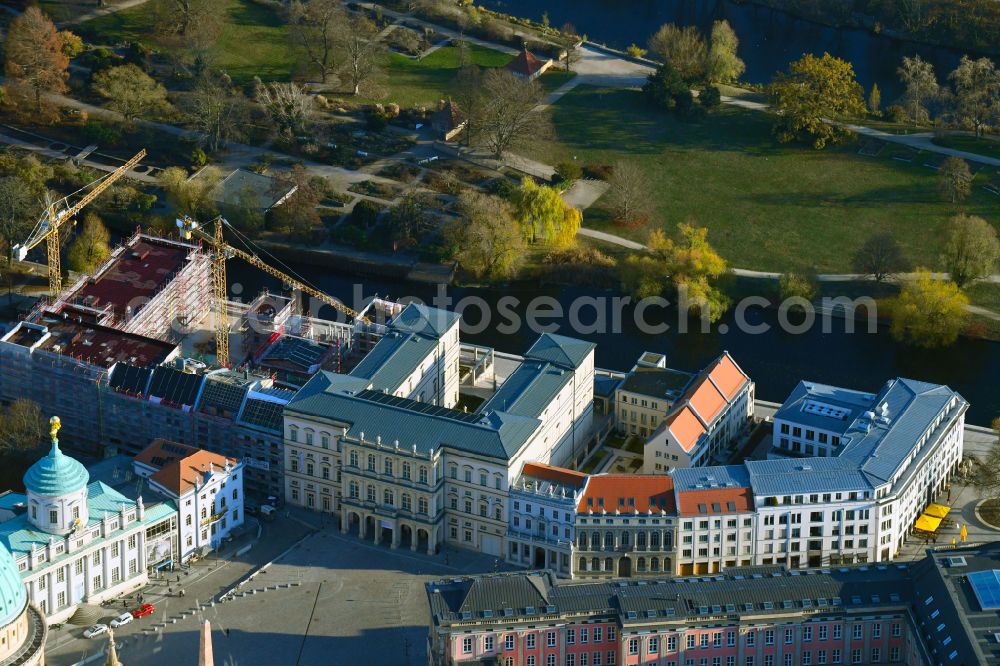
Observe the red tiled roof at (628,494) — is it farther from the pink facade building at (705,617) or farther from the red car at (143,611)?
the red car at (143,611)

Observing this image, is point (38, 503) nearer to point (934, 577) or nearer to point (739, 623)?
point (739, 623)

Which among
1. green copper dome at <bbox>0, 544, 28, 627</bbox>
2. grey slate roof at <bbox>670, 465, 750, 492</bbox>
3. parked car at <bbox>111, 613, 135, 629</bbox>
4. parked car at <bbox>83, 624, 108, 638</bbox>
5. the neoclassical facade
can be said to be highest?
grey slate roof at <bbox>670, 465, 750, 492</bbox>

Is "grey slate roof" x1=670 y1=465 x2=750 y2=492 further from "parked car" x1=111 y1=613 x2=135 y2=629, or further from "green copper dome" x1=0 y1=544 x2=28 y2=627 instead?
"green copper dome" x1=0 y1=544 x2=28 y2=627

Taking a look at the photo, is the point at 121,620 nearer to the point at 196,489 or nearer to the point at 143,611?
the point at 143,611

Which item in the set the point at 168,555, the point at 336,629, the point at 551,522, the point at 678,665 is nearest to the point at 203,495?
the point at 168,555

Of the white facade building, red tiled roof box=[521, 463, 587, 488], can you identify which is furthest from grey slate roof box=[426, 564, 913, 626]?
the white facade building

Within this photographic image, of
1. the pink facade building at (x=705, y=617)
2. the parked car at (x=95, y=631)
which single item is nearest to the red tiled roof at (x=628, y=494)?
the pink facade building at (x=705, y=617)

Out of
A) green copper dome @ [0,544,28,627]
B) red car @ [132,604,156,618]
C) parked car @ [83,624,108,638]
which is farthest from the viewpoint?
red car @ [132,604,156,618]
